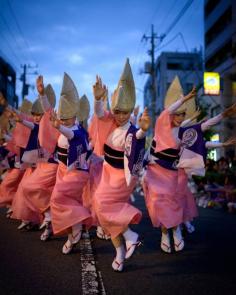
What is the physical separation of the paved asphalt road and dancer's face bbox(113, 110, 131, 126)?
1.63 meters

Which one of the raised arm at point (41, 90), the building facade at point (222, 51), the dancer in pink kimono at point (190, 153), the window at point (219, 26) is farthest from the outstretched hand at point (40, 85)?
the window at point (219, 26)

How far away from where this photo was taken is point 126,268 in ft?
14.9

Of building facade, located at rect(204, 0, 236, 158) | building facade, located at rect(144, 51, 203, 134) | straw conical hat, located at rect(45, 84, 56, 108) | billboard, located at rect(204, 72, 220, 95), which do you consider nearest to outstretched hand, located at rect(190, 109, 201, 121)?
straw conical hat, located at rect(45, 84, 56, 108)

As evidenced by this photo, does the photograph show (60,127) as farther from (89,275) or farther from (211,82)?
(211,82)

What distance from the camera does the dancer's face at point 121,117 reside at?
4.93 metres

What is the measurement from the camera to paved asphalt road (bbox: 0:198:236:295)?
3.78m

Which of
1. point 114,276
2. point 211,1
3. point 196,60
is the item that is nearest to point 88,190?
point 114,276

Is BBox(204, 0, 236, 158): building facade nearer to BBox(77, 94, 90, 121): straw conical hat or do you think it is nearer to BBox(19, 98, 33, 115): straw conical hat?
BBox(77, 94, 90, 121): straw conical hat

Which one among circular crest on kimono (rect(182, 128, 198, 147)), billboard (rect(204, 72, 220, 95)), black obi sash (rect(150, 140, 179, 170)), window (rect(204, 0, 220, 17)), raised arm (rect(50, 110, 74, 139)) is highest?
window (rect(204, 0, 220, 17))

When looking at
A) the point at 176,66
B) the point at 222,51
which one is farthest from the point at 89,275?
the point at 176,66

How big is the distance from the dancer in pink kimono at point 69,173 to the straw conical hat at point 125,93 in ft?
2.58

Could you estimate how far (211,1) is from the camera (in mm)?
33031

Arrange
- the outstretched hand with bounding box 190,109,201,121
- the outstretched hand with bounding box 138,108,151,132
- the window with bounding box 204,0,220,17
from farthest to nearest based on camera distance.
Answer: the window with bounding box 204,0,220,17, the outstretched hand with bounding box 190,109,201,121, the outstretched hand with bounding box 138,108,151,132

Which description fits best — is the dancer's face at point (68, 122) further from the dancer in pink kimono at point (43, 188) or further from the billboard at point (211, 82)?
the billboard at point (211, 82)
